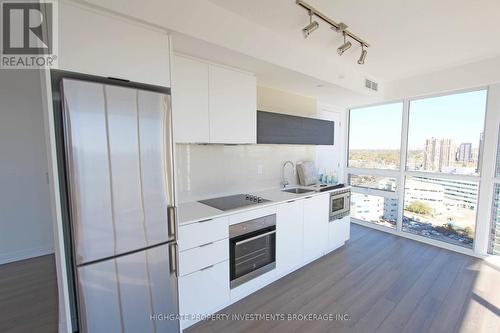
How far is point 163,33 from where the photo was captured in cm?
160

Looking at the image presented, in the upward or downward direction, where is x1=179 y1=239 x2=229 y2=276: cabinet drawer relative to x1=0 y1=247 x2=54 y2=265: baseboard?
upward

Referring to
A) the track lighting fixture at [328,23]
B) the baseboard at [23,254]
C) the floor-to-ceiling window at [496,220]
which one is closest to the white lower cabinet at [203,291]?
the track lighting fixture at [328,23]

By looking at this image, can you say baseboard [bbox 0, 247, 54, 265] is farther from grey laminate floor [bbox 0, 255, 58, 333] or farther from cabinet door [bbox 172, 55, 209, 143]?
cabinet door [bbox 172, 55, 209, 143]

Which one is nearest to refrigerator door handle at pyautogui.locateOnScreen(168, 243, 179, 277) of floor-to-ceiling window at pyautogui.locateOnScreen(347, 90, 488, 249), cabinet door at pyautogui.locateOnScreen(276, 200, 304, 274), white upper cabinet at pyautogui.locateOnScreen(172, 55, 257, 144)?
white upper cabinet at pyautogui.locateOnScreen(172, 55, 257, 144)

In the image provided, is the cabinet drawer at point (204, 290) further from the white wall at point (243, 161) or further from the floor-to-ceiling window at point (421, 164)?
the floor-to-ceiling window at point (421, 164)

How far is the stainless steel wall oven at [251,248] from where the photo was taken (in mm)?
2172

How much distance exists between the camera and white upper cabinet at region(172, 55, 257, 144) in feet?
6.62

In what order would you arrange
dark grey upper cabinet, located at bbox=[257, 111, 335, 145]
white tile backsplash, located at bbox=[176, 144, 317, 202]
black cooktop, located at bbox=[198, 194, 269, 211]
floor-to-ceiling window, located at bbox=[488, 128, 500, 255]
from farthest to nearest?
floor-to-ceiling window, located at bbox=[488, 128, 500, 255] < dark grey upper cabinet, located at bbox=[257, 111, 335, 145] < white tile backsplash, located at bbox=[176, 144, 317, 202] < black cooktop, located at bbox=[198, 194, 269, 211]

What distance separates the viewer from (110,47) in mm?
1409

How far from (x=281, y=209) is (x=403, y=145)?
2.78 meters

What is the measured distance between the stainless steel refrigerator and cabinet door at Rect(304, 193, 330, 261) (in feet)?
5.81

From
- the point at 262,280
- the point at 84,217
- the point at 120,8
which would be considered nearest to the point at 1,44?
the point at 120,8

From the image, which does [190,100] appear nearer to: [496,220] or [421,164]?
[421,164]

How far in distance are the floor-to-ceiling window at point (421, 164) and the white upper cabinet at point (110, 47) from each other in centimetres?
398
